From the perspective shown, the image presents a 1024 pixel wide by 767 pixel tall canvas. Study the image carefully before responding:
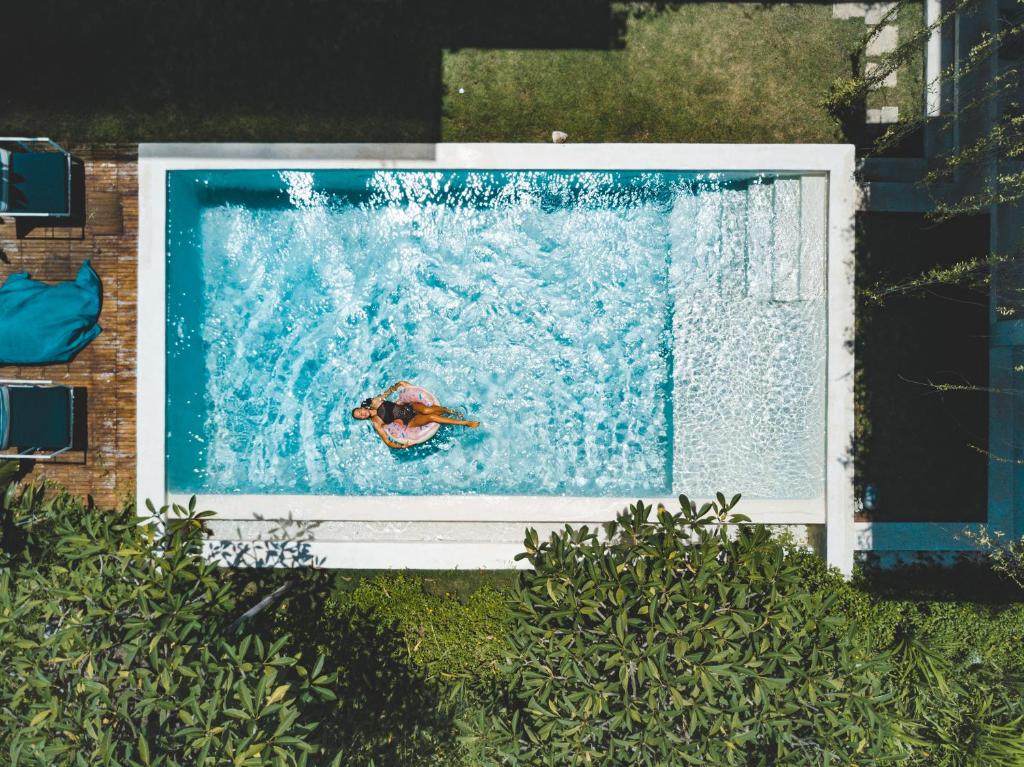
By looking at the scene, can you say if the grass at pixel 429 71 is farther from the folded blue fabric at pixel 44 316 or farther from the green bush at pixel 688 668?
the green bush at pixel 688 668

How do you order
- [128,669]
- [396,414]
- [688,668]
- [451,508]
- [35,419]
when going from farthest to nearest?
[396,414] < [451,508] < [35,419] < [688,668] < [128,669]

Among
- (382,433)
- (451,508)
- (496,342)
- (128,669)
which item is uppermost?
(496,342)

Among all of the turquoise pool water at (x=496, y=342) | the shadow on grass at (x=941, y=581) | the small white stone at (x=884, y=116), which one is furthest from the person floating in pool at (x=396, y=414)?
the small white stone at (x=884, y=116)

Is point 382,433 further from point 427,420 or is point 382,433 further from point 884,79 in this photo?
point 884,79

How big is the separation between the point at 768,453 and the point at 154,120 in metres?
8.96

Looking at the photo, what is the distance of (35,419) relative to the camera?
23.5 feet

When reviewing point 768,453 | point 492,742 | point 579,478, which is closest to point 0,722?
point 492,742

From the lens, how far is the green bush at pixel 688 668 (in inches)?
205

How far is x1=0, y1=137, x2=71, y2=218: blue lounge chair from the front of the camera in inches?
280

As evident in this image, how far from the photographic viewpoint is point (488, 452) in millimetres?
8086

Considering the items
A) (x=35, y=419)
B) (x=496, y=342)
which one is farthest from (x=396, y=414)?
(x=35, y=419)

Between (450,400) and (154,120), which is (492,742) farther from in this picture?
(154,120)

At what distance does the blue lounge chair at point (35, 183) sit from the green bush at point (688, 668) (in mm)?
7092

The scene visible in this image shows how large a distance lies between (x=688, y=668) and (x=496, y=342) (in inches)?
175
